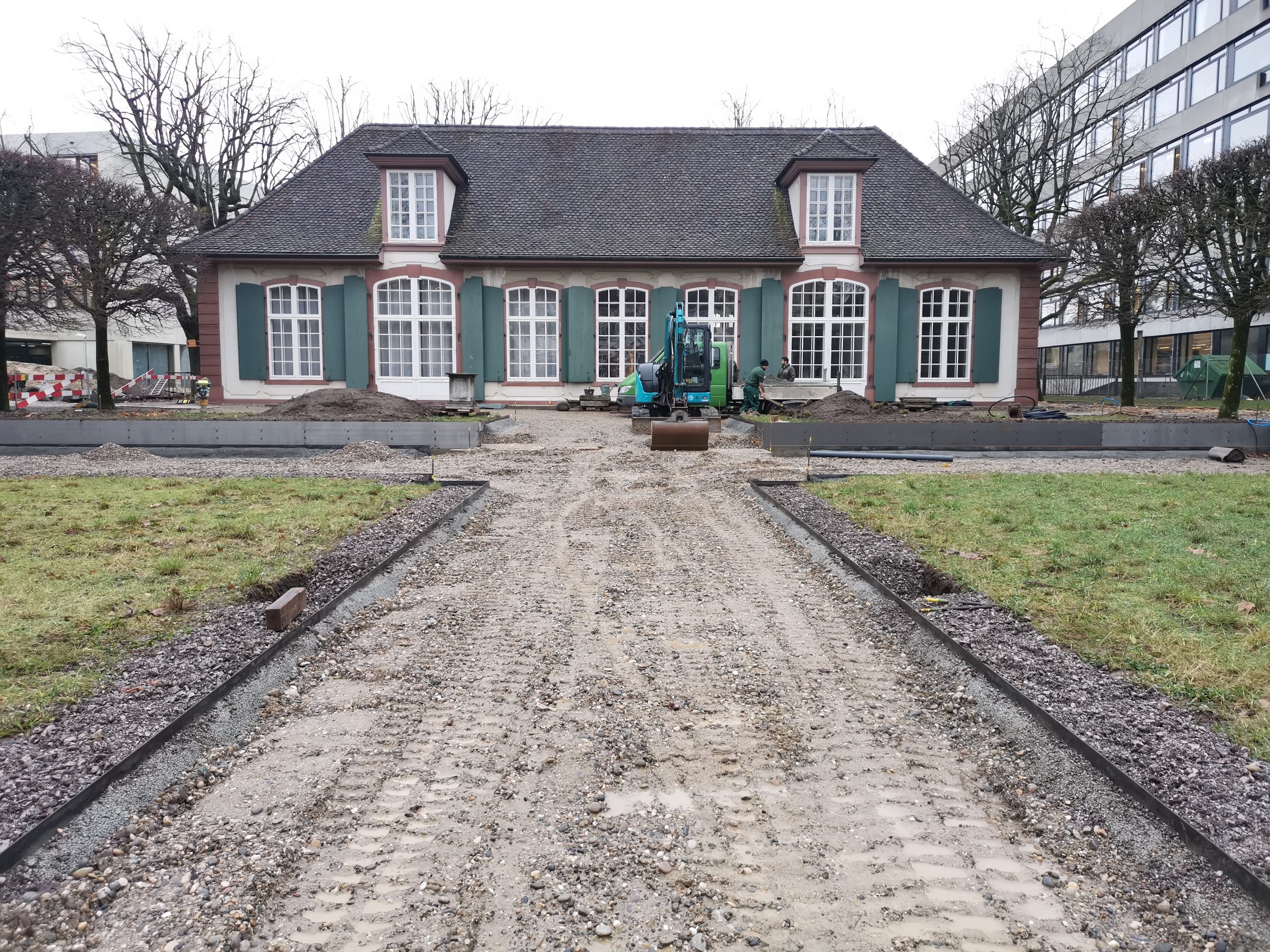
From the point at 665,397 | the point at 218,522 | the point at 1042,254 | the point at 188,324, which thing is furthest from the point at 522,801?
the point at 188,324

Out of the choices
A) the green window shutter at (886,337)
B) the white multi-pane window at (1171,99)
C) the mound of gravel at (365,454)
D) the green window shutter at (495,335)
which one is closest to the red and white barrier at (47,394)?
the green window shutter at (495,335)

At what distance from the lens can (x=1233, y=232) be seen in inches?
777

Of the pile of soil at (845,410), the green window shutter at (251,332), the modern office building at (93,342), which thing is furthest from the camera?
the modern office building at (93,342)

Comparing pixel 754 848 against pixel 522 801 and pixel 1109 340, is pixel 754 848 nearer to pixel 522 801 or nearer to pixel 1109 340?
pixel 522 801

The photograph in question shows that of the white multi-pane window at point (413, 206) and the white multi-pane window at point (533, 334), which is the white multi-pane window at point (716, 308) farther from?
the white multi-pane window at point (413, 206)

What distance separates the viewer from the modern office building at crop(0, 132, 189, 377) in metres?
44.2

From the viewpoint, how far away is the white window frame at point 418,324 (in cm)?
2622

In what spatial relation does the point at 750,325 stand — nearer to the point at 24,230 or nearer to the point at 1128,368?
the point at 1128,368

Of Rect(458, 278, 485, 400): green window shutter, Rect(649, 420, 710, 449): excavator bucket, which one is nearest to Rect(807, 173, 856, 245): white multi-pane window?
Rect(458, 278, 485, 400): green window shutter

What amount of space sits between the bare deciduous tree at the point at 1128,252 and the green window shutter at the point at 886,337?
16.4 ft

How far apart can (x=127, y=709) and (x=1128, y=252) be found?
81.8 feet

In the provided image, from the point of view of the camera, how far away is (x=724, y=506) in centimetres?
1091

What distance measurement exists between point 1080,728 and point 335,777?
3261 millimetres

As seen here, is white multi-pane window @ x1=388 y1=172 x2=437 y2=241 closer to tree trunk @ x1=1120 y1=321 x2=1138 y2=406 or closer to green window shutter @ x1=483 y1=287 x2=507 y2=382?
green window shutter @ x1=483 y1=287 x2=507 y2=382
